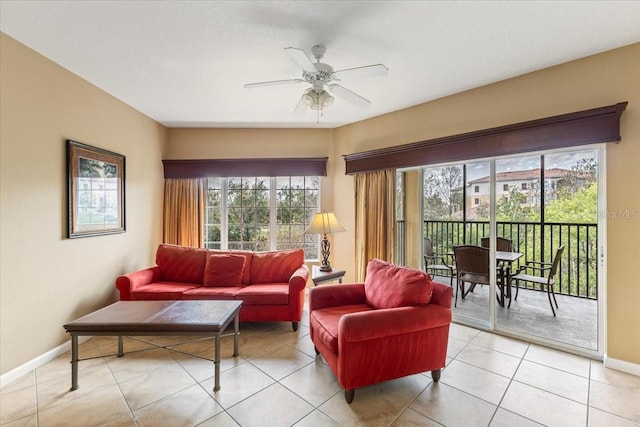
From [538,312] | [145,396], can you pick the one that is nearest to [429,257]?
[538,312]

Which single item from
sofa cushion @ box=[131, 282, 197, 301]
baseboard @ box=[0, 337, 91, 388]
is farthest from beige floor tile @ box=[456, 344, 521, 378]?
baseboard @ box=[0, 337, 91, 388]

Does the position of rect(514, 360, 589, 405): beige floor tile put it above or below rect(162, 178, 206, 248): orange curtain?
below

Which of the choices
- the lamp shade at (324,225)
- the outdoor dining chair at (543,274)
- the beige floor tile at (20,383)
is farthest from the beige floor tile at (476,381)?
the beige floor tile at (20,383)

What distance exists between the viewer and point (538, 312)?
3287 mm

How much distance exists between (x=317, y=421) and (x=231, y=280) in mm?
2087

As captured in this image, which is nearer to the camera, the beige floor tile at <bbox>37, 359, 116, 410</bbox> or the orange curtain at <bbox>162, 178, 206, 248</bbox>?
the beige floor tile at <bbox>37, 359, 116, 410</bbox>

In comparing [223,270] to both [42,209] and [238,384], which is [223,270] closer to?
[238,384]

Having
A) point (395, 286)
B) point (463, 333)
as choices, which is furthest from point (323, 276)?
point (463, 333)

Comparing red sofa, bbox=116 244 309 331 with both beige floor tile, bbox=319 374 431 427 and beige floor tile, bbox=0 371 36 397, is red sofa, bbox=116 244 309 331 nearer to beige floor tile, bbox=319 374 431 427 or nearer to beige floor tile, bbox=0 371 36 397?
beige floor tile, bbox=0 371 36 397

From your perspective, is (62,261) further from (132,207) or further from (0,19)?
(0,19)

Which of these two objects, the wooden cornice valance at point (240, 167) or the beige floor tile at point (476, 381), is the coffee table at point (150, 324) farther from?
the wooden cornice valance at point (240, 167)

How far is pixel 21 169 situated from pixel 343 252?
12.2ft

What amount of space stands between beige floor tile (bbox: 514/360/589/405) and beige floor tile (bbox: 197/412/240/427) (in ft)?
7.24

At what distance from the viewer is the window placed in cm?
471
